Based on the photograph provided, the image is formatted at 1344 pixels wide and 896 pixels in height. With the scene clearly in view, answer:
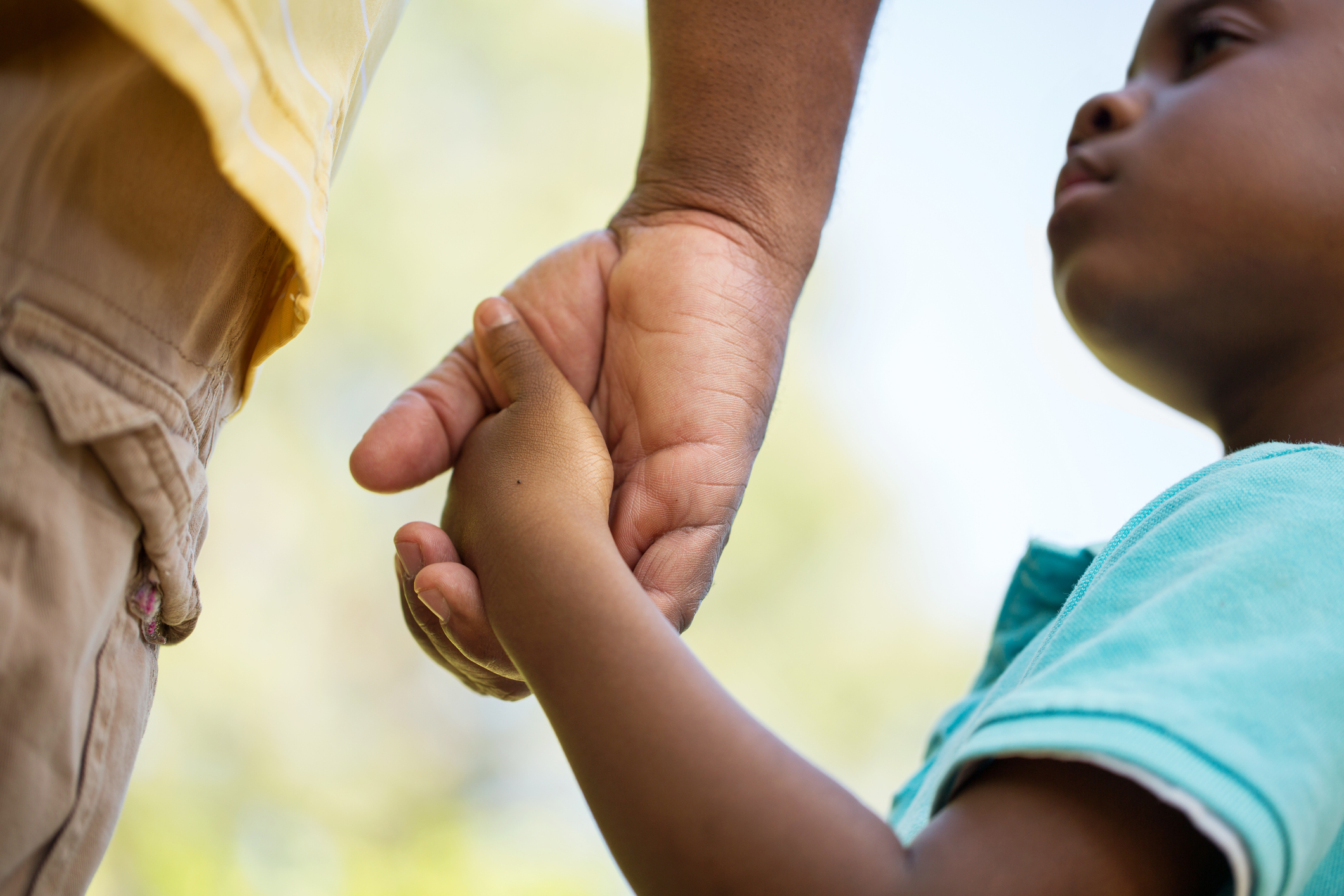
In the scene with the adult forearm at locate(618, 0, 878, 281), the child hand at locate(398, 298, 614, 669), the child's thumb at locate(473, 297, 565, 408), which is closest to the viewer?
the child hand at locate(398, 298, 614, 669)

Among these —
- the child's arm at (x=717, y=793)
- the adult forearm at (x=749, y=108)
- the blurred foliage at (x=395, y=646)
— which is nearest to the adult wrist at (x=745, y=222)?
the adult forearm at (x=749, y=108)

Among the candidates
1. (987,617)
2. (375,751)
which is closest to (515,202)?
(375,751)

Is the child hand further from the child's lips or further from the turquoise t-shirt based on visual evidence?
the child's lips

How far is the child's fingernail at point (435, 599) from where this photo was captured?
0.56 m

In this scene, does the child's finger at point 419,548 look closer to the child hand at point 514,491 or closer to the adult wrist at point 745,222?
the child hand at point 514,491

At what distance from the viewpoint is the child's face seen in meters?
0.61

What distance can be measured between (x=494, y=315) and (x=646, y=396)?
13 cm

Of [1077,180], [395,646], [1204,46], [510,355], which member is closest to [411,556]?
[510,355]

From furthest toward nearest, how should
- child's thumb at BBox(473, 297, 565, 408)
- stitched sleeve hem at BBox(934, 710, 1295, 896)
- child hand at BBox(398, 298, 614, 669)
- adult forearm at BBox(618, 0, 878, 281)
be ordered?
1. adult forearm at BBox(618, 0, 878, 281)
2. child's thumb at BBox(473, 297, 565, 408)
3. child hand at BBox(398, 298, 614, 669)
4. stitched sleeve hem at BBox(934, 710, 1295, 896)

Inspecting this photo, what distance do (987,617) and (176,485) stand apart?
1858 millimetres

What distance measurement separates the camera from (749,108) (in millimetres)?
747

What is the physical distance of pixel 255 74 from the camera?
37 centimetres

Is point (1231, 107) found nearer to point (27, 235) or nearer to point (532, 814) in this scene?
point (27, 235)

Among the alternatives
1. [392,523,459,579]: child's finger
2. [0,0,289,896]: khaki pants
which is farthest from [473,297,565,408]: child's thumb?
[0,0,289,896]: khaki pants
